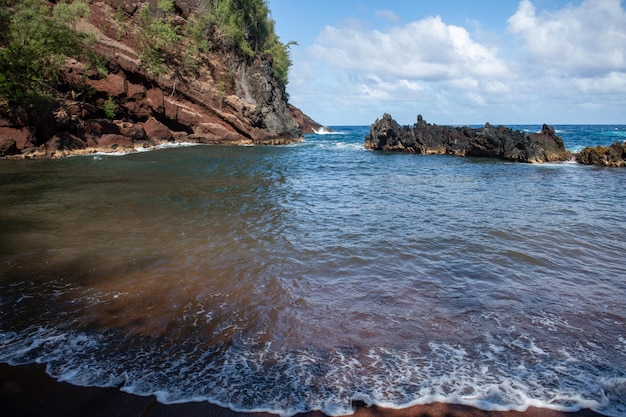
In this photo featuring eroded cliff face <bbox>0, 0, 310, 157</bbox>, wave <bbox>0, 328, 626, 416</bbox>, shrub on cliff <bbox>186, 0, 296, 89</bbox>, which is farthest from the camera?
shrub on cliff <bbox>186, 0, 296, 89</bbox>

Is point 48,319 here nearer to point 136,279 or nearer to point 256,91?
point 136,279

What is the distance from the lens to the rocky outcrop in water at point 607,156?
2827 centimetres

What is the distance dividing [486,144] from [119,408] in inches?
1518

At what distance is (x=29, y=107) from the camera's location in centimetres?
2669

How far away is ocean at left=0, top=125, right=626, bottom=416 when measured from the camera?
4113mm

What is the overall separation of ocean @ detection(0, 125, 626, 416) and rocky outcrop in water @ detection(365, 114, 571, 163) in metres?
21.8

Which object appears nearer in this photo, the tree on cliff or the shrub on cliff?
the tree on cliff

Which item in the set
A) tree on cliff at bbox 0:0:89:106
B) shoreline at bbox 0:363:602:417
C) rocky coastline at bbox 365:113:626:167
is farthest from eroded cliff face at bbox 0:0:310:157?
shoreline at bbox 0:363:602:417

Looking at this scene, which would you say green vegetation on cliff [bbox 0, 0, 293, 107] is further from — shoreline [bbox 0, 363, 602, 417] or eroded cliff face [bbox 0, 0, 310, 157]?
shoreline [bbox 0, 363, 602, 417]

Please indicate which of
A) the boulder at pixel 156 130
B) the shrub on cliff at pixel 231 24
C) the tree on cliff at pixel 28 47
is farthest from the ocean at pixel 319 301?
the shrub on cliff at pixel 231 24

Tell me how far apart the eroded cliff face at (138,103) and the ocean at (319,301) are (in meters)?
18.8

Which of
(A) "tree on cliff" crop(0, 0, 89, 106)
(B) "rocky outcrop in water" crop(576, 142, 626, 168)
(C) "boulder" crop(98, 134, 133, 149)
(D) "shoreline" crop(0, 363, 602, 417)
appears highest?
(A) "tree on cliff" crop(0, 0, 89, 106)

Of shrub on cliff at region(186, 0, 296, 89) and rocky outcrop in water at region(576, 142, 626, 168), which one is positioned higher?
shrub on cliff at region(186, 0, 296, 89)

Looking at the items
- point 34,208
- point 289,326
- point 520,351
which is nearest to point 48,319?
point 289,326
